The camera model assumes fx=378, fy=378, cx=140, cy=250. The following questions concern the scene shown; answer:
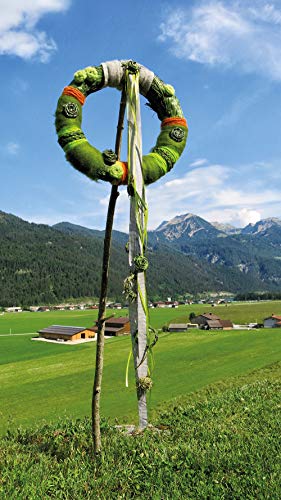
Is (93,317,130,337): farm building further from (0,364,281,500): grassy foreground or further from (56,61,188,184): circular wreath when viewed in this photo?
(56,61,188,184): circular wreath

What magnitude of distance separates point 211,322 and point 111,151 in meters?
78.5

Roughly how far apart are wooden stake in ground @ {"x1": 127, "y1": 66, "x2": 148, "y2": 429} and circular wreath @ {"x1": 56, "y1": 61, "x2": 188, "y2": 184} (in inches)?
8.5

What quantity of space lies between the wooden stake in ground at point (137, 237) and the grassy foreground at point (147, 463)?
1.15 meters

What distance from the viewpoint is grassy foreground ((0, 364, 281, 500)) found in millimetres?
5594

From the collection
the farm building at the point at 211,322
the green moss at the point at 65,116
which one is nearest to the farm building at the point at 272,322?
the farm building at the point at 211,322

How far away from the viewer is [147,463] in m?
Answer: 6.42

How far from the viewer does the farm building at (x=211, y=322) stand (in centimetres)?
8050

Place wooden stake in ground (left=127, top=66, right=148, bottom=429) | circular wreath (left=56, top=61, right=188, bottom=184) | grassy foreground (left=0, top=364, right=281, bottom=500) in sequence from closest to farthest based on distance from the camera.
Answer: grassy foreground (left=0, top=364, right=281, bottom=500)
circular wreath (left=56, top=61, right=188, bottom=184)
wooden stake in ground (left=127, top=66, right=148, bottom=429)

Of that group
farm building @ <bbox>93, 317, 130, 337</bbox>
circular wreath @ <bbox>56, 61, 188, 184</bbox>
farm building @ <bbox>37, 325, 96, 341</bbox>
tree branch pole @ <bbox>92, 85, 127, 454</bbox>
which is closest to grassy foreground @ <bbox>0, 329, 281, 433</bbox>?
tree branch pole @ <bbox>92, 85, 127, 454</bbox>

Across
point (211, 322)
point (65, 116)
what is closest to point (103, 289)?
point (65, 116)

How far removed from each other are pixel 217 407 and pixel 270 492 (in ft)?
19.9

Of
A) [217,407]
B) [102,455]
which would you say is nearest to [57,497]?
[102,455]

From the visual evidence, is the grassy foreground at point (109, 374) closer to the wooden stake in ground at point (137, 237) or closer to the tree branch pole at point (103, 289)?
the tree branch pole at point (103, 289)

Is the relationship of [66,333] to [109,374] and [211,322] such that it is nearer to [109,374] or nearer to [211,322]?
[211,322]
